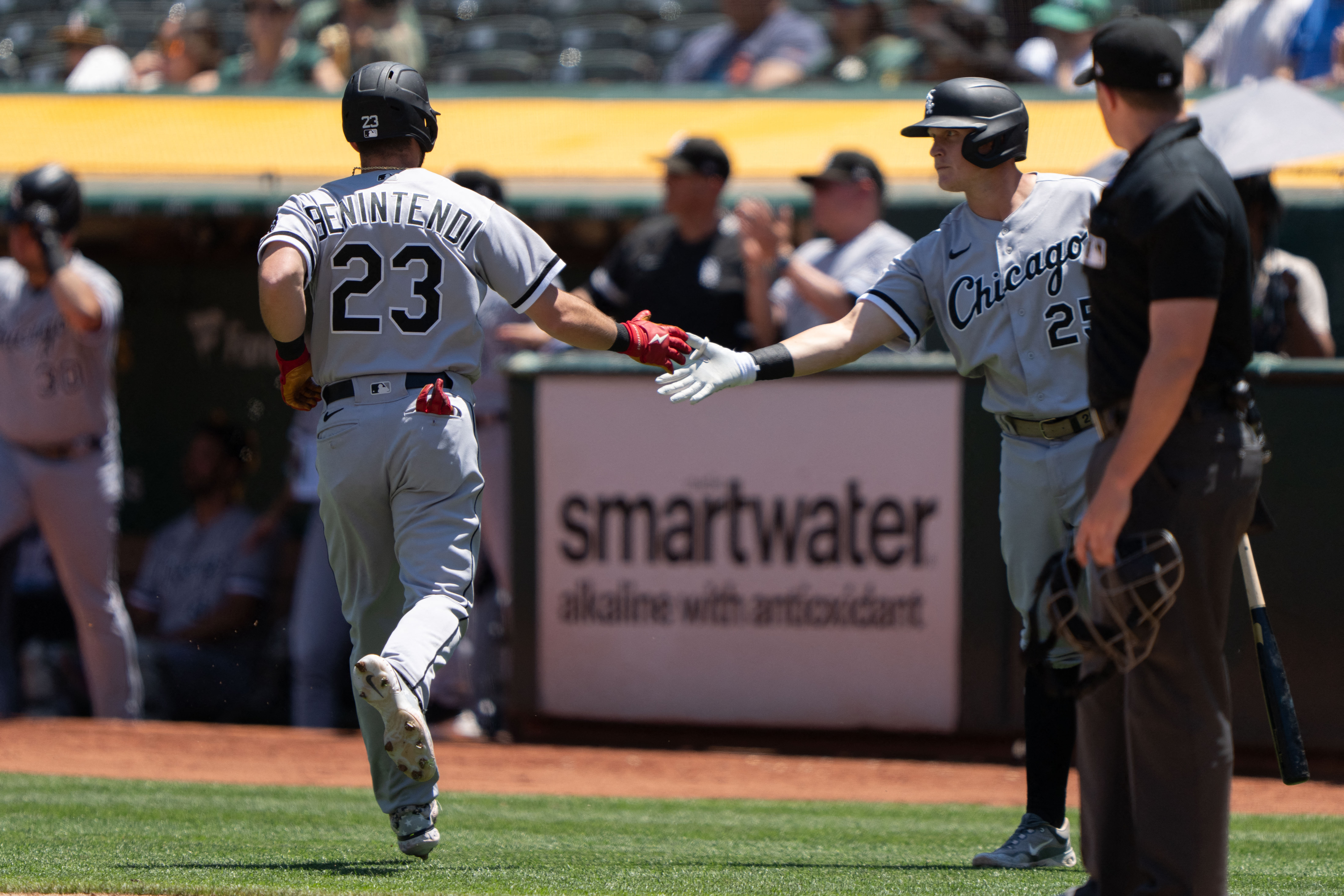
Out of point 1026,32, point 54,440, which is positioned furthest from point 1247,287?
point 1026,32

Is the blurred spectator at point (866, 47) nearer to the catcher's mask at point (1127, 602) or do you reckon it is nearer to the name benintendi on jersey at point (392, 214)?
the name benintendi on jersey at point (392, 214)

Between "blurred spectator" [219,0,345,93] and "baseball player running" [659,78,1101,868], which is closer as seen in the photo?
"baseball player running" [659,78,1101,868]

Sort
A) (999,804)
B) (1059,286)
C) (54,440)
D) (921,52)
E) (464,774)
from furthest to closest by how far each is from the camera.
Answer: (921,52) < (54,440) < (464,774) < (999,804) < (1059,286)

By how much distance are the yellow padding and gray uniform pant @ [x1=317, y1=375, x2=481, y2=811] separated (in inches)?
178

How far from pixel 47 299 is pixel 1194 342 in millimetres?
6068

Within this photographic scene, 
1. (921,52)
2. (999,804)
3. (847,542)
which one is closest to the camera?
(999,804)

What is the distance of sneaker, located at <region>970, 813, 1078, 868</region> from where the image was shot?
411cm

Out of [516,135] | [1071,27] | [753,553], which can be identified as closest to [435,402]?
[753,553]

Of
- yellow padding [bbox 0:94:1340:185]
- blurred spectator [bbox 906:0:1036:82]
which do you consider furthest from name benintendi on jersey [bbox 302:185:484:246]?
blurred spectator [bbox 906:0:1036:82]

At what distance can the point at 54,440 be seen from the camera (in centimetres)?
737

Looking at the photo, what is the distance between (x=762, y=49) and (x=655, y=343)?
6040mm

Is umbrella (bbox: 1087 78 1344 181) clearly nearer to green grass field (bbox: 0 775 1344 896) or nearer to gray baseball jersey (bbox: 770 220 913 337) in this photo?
gray baseball jersey (bbox: 770 220 913 337)

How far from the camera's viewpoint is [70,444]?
739cm

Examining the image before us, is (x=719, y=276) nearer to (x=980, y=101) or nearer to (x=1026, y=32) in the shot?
(x=980, y=101)
